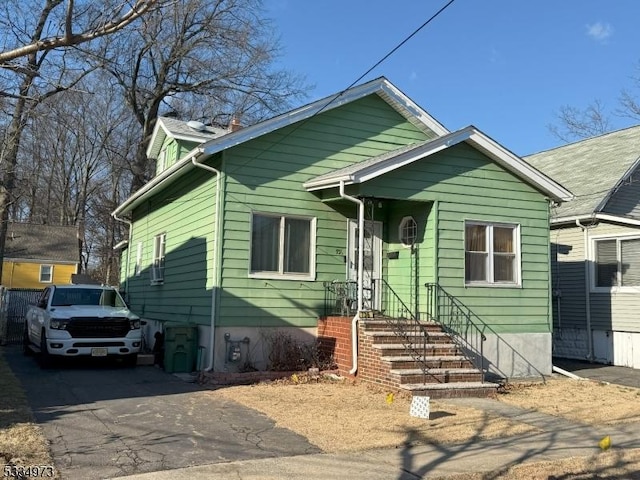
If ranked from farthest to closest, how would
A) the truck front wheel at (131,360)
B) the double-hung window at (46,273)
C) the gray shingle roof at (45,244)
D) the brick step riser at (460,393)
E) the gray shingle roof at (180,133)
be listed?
1. the double-hung window at (46,273)
2. the gray shingle roof at (45,244)
3. the gray shingle roof at (180,133)
4. the truck front wheel at (131,360)
5. the brick step riser at (460,393)

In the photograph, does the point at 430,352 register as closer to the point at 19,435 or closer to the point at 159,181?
the point at 19,435

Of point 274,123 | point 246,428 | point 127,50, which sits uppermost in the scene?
point 127,50

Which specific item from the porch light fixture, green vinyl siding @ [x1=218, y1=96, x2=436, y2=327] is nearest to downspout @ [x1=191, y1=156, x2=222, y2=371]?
green vinyl siding @ [x1=218, y1=96, x2=436, y2=327]

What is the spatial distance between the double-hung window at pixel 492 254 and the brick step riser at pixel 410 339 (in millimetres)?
1751

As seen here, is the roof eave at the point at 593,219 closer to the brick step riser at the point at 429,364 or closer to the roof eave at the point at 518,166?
the roof eave at the point at 518,166

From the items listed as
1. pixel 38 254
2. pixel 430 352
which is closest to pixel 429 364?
pixel 430 352

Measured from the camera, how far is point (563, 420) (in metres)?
8.60

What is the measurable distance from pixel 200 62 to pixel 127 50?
11.5 ft

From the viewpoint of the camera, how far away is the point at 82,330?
12.3m

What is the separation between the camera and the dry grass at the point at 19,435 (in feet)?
19.2

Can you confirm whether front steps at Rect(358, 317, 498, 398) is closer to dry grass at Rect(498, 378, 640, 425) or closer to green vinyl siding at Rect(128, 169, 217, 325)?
dry grass at Rect(498, 378, 640, 425)

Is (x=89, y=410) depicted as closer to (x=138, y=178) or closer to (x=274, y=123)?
(x=274, y=123)

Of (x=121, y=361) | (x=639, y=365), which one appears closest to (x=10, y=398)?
(x=121, y=361)

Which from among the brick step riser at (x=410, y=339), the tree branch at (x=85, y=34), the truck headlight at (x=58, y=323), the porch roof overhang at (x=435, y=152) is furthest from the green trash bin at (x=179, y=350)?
the tree branch at (x=85, y=34)
